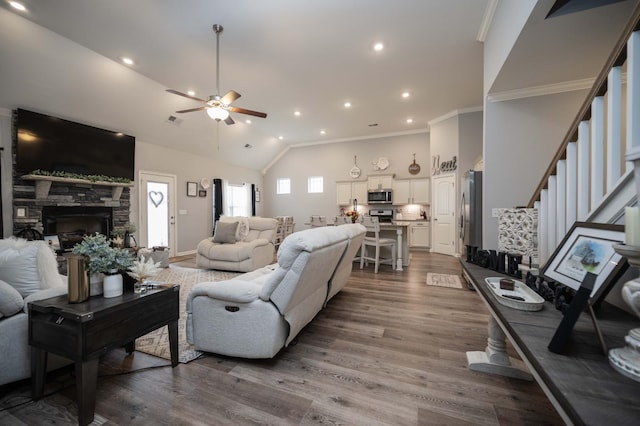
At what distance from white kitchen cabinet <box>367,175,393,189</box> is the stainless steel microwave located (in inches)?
5.8

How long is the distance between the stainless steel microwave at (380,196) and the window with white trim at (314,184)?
1.87 m

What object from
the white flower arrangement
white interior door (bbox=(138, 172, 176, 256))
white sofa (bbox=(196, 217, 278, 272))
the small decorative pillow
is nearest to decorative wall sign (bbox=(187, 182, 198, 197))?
white interior door (bbox=(138, 172, 176, 256))

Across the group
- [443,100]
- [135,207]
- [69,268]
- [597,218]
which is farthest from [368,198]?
[69,268]

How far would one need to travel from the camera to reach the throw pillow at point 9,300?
5.17 ft

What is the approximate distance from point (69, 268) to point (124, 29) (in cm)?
341

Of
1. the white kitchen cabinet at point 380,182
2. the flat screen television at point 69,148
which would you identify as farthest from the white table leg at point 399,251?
the flat screen television at point 69,148

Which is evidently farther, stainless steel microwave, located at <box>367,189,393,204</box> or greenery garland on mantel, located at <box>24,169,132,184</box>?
stainless steel microwave, located at <box>367,189,393,204</box>

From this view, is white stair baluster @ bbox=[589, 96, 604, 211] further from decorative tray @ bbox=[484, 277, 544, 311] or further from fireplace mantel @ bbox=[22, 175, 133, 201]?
fireplace mantel @ bbox=[22, 175, 133, 201]

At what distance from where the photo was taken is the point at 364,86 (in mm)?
4965

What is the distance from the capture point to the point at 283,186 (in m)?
9.65

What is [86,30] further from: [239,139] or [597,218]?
[597,218]

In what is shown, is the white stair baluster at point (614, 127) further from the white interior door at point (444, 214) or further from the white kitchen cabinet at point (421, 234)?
the white kitchen cabinet at point (421, 234)

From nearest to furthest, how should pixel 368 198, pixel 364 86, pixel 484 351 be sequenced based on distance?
pixel 484 351, pixel 364 86, pixel 368 198

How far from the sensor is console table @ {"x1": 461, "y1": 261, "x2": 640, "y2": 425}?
A: 1.86 feet
